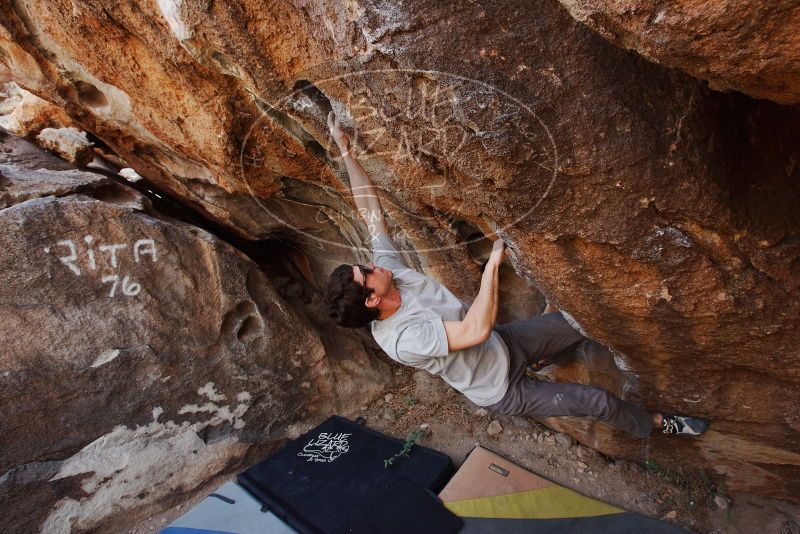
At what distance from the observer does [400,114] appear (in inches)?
62.0

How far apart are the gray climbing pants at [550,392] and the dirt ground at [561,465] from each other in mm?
638

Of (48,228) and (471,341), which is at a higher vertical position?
(48,228)

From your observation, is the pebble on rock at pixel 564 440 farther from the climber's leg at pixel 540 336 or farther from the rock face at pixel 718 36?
the rock face at pixel 718 36

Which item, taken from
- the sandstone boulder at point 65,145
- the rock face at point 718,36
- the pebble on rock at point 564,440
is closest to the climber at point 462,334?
the pebble on rock at point 564,440

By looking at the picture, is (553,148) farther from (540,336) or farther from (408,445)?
(408,445)

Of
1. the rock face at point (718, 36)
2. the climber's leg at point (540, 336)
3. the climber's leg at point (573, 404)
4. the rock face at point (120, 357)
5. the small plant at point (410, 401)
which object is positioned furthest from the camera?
the small plant at point (410, 401)

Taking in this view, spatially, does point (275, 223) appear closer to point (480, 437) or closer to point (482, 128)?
point (480, 437)

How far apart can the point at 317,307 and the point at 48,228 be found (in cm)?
241

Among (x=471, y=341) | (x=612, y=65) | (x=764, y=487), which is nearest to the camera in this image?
(x=612, y=65)

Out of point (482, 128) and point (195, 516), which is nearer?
point (482, 128)

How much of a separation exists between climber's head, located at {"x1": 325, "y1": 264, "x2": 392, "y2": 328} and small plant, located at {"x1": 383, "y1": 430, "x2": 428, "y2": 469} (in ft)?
4.91

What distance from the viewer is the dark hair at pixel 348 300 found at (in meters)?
2.19

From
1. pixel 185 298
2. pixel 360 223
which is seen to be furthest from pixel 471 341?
pixel 185 298

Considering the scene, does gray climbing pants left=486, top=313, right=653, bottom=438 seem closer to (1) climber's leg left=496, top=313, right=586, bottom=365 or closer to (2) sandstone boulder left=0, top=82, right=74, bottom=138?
(1) climber's leg left=496, top=313, right=586, bottom=365
